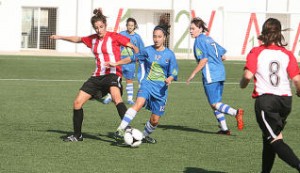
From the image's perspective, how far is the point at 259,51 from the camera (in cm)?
788

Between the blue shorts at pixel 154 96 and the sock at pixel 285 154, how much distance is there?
328 cm

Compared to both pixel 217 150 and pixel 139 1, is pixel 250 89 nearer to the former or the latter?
pixel 217 150

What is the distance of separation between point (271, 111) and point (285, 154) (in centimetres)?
46

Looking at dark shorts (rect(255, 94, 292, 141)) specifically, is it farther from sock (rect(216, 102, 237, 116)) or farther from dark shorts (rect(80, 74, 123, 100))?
sock (rect(216, 102, 237, 116))

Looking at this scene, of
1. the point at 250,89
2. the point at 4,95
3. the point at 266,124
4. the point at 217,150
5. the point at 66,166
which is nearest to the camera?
the point at 266,124

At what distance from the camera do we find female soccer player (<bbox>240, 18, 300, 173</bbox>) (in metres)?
7.82

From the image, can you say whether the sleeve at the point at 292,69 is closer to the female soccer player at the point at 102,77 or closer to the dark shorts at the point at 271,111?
the dark shorts at the point at 271,111

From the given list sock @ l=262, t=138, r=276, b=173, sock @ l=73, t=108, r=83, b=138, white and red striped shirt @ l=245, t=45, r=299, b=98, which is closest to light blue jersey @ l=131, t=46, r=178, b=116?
→ sock @ l=73, t=108, r=83, b=138

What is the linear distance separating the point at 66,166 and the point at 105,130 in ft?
11.1

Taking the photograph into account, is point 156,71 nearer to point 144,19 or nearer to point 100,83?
point 100,83

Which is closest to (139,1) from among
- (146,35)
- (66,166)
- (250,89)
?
(146,35)

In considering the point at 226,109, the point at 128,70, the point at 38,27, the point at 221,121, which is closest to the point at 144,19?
the point at 38,27

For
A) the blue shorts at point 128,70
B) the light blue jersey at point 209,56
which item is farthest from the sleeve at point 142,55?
the blue shorts at point 128,70

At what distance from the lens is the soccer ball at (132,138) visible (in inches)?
412
